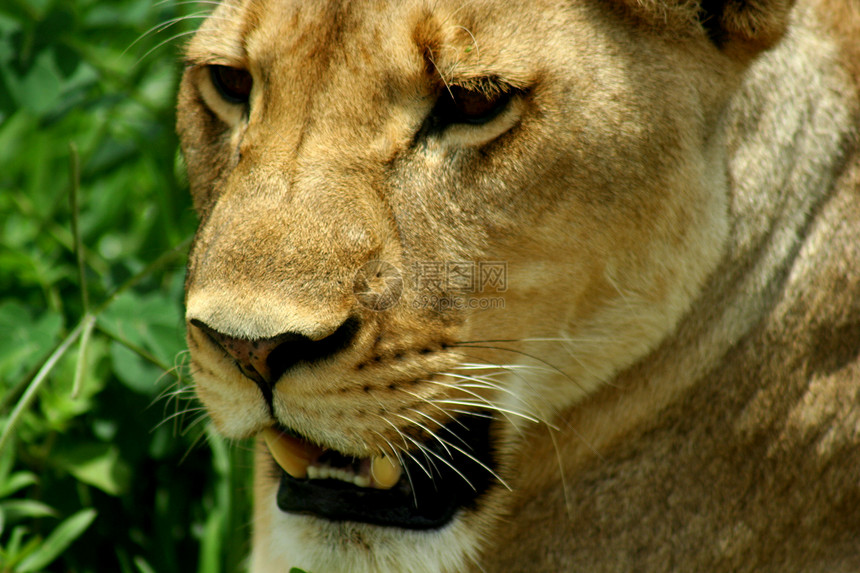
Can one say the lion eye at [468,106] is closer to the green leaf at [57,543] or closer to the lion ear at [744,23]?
the lion ear at [744,23]

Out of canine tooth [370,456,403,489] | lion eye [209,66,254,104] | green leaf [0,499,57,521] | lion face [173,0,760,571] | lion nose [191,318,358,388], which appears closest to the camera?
lion nose [191,318,358,388]

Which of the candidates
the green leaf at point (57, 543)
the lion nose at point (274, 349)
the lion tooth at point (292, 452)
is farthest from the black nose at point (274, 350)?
the green leaf at point (57, 543)

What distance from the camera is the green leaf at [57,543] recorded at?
2.49 meters

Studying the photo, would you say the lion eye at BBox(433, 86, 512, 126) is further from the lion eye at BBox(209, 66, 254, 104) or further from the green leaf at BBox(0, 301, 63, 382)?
the green leaf at BBox(0, 301, 63, 382)

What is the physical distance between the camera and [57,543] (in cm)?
255

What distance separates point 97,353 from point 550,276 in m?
1.60

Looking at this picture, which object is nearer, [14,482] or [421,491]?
[421,491]

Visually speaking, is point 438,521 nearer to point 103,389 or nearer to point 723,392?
point 723,392

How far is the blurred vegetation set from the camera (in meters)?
2.65

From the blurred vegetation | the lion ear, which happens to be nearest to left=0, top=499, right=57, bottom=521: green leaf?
the blurred vegetation

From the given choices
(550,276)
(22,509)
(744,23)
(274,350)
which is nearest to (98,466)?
(22,509)

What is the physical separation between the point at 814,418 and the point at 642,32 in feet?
2.68

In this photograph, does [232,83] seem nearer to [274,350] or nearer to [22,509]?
[274,350]

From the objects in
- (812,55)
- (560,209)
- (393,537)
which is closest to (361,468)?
(393,537)
